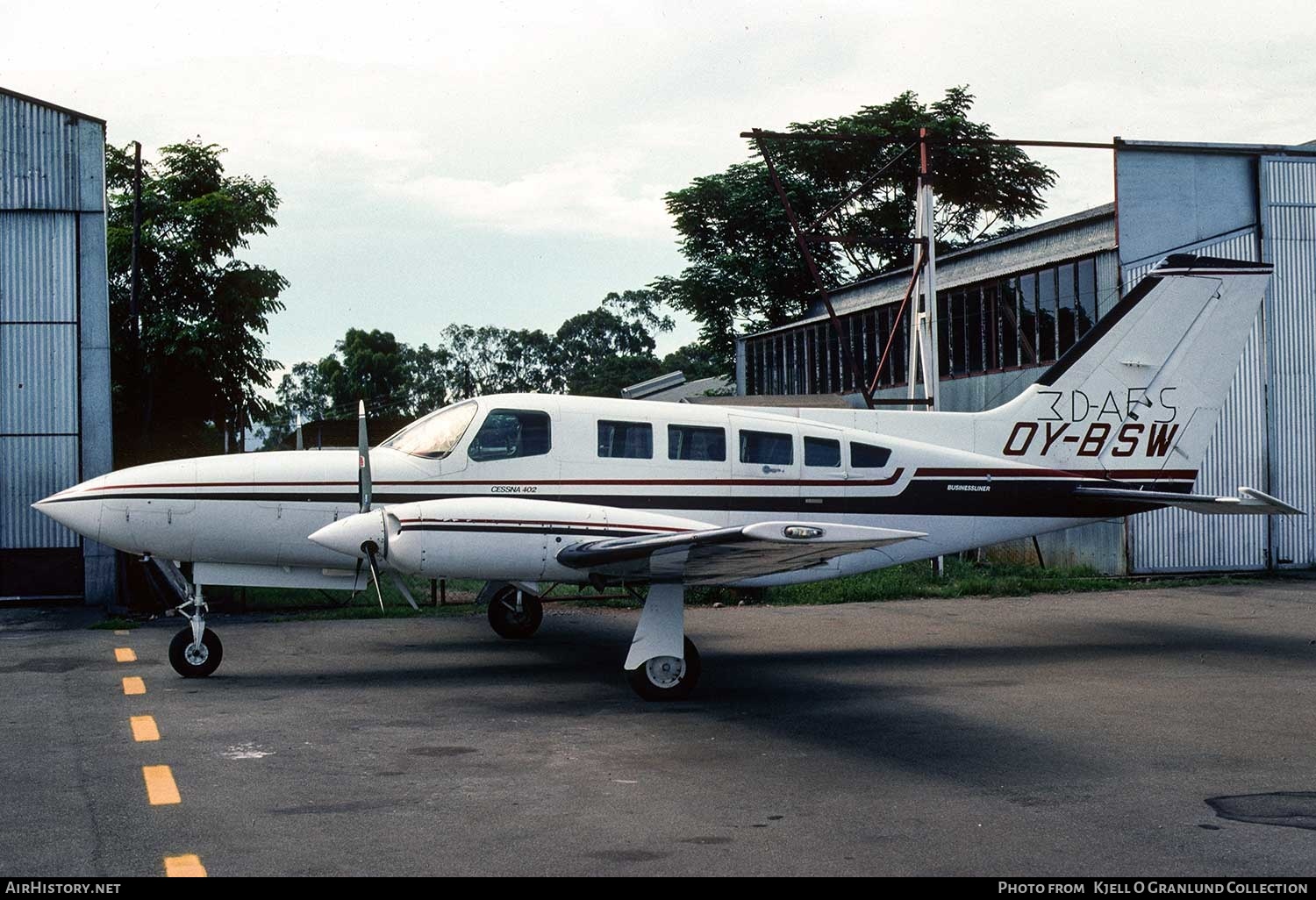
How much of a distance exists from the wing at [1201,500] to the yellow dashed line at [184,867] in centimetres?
1062

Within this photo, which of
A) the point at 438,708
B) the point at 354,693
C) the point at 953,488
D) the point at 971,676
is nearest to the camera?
the point at 438,708

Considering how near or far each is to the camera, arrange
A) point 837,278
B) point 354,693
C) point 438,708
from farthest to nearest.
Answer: point 837,278
point 354,693
point 438,708

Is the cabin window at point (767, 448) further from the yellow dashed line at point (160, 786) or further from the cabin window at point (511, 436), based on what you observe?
the yellow dashed line at point (160, 786)

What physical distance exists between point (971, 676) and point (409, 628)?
737 centimetres

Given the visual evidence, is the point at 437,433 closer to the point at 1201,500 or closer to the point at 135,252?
the point at 1201,500

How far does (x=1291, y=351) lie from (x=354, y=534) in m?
18.2

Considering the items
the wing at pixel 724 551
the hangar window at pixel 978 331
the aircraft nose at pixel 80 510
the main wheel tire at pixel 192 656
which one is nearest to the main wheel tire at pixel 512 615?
the main wheel tire at pixel 192 656

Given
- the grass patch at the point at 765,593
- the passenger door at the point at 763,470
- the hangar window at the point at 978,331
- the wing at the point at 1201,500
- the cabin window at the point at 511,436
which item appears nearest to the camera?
the cabin window at the point at 511,436

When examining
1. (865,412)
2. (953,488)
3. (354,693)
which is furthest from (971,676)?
(354,693)

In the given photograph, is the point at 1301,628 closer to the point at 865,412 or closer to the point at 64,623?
the point at 865,412

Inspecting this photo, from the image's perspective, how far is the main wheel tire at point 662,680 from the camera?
A: 33.4 ft

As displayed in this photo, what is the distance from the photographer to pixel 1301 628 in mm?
13984

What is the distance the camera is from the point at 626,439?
12070 millimetres

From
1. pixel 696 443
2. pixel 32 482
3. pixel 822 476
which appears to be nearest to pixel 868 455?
pixel 822 476
